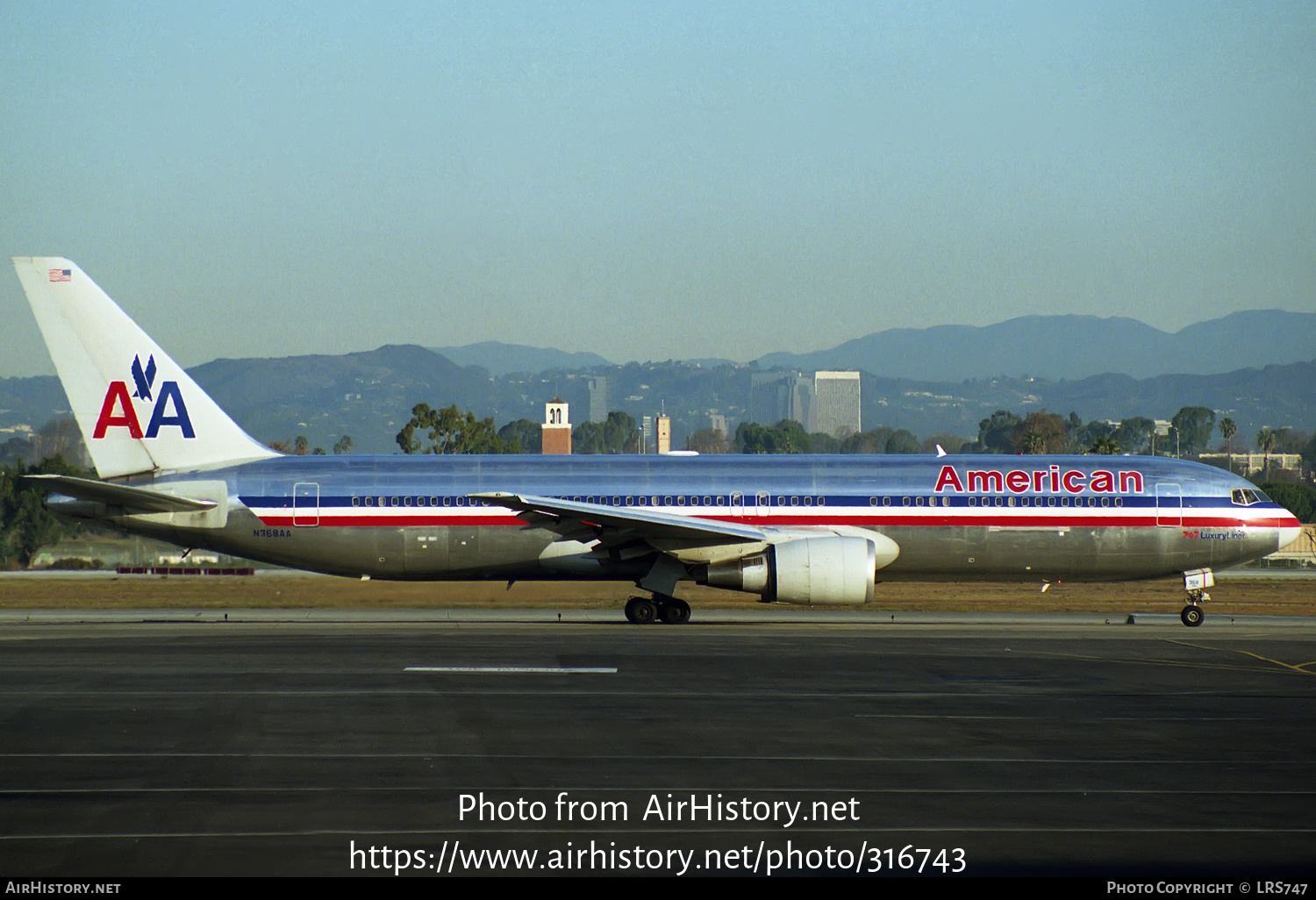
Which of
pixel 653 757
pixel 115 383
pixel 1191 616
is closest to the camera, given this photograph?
pixel 653 757

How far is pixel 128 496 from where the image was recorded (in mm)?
28594

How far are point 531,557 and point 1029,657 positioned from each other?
1205 centimetres

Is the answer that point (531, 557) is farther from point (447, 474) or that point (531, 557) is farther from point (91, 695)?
point (91, 695)

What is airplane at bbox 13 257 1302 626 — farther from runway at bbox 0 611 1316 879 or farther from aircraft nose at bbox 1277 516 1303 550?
runway at bbox 0 611 1316 879

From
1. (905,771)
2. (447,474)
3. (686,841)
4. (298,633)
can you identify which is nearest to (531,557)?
(447,474)

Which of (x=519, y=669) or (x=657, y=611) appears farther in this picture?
(x=657, y=611)

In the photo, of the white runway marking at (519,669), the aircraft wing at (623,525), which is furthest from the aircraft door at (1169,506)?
the white runway marking at (519,669)

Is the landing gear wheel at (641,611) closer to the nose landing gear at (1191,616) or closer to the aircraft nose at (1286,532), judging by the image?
the nose landing gear at (1191,616)

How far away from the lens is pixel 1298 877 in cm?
953

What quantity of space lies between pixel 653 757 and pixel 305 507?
1798cm

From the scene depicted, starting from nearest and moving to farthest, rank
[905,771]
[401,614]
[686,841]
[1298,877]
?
1. [1298,877]
2. [686,841]
3. [905,771]
4. [401,614]

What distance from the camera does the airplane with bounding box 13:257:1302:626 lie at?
97.2ft

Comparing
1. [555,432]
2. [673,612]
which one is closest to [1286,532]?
[673,612]

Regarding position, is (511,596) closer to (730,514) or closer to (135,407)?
(730,514)
